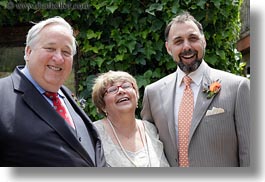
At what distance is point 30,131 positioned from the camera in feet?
3.86

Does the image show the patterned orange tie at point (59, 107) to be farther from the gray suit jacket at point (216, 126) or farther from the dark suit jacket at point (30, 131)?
the gray suit jacket at point (216, 126)

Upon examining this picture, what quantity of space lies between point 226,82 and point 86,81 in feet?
1.74

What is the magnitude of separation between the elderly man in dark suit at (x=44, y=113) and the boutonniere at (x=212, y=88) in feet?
1.40

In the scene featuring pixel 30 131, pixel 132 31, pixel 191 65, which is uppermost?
pixel 132 31

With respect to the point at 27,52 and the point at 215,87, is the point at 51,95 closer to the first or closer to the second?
the point at 27,52

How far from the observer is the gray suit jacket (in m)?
1.39

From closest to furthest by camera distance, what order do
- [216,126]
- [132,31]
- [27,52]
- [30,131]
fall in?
1. [30,131]
2. [27,52]
3. [216,126]
4. [132,31]

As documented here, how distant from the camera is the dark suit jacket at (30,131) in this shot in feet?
3.83

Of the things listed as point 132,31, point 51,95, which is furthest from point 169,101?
point 51,95

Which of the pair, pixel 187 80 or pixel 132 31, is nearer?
pixel 187 80

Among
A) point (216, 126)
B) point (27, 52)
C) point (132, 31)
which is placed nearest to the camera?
point (27, 52)

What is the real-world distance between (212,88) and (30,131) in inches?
25.5

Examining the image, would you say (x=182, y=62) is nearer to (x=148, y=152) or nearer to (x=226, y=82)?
(x=226, y=82)

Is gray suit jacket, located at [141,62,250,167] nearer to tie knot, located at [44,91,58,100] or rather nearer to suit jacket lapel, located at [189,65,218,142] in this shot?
suit jacket lapel, located at [189,65,218,142]
